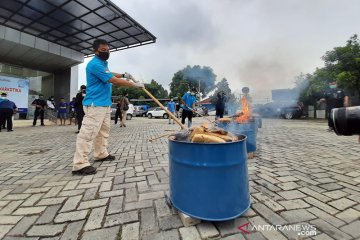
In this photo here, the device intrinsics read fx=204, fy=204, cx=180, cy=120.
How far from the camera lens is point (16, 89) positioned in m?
14.7

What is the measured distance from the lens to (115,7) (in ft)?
30.1

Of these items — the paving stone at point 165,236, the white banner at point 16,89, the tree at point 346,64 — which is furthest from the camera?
the tree at point 346,64

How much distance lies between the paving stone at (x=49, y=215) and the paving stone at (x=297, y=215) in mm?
2115

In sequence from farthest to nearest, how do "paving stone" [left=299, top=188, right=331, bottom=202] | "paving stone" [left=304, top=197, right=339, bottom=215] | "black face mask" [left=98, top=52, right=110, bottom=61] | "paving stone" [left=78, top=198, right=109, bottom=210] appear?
"black face mask" [left=98, top=52, right=110, bottom=61] < "paving stone" [left=299, top=188, right=331, bottom=202] < "paving stone" [left=78, top=198, right=109, bottom=210] < "paving stone" [left=304, top=197, right=339, bottom=215]

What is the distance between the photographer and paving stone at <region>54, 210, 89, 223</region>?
1.82 meters

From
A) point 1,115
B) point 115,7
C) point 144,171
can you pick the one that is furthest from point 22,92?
point 144,171

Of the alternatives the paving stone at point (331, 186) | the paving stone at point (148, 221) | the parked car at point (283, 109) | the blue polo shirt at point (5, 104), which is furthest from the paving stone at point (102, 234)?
the parked car at point (283, 109)

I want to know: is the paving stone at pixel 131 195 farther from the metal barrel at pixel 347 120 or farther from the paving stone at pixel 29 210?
the metal barrel at pixel 347 120

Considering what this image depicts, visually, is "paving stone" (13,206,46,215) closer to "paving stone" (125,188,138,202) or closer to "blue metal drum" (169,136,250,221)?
"paving stone" (125,188,138,202)

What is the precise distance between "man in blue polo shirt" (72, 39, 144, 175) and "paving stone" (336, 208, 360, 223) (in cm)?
275

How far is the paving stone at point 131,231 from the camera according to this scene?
62.0 inches

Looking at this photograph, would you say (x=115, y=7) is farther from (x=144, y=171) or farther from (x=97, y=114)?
(x=144, y=171)

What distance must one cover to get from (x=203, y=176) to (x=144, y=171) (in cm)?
172

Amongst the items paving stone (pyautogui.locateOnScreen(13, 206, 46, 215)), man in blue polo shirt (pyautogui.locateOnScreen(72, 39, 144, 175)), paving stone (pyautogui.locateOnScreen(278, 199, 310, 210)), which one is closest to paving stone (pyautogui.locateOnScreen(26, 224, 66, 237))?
paving stone (pyautogui.locateOnScreen(13, 206, 46, 215))
